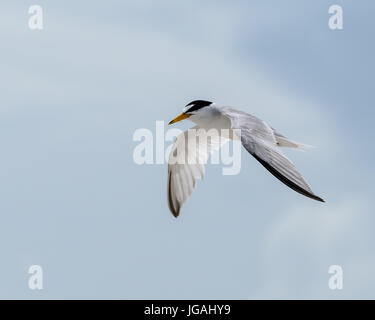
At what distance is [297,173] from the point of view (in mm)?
6371

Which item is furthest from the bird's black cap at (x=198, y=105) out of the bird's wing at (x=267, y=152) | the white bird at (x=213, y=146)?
the bird's wing at (x=267, y=152)

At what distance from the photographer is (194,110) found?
32.8 feet

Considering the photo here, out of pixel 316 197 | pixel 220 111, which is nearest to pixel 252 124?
pixel 220 111

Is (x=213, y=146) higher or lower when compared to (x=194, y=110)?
lower

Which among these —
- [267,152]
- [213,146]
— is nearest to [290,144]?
[213,146]

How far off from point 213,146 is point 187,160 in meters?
0.55

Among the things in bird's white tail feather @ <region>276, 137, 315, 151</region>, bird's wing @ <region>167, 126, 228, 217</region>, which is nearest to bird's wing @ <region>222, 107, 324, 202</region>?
bird's white tail feather @ <region>276, 137, 315, 151</region>

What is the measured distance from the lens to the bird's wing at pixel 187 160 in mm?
10480

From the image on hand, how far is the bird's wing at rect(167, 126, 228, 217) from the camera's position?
34.4 feet

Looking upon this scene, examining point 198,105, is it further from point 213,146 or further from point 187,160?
point 187,160

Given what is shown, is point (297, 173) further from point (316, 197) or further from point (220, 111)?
point (220, 111)

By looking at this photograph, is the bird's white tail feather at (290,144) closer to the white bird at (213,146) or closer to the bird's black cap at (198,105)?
the white bird at (213,146)

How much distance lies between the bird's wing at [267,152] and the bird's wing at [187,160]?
2028 mm
